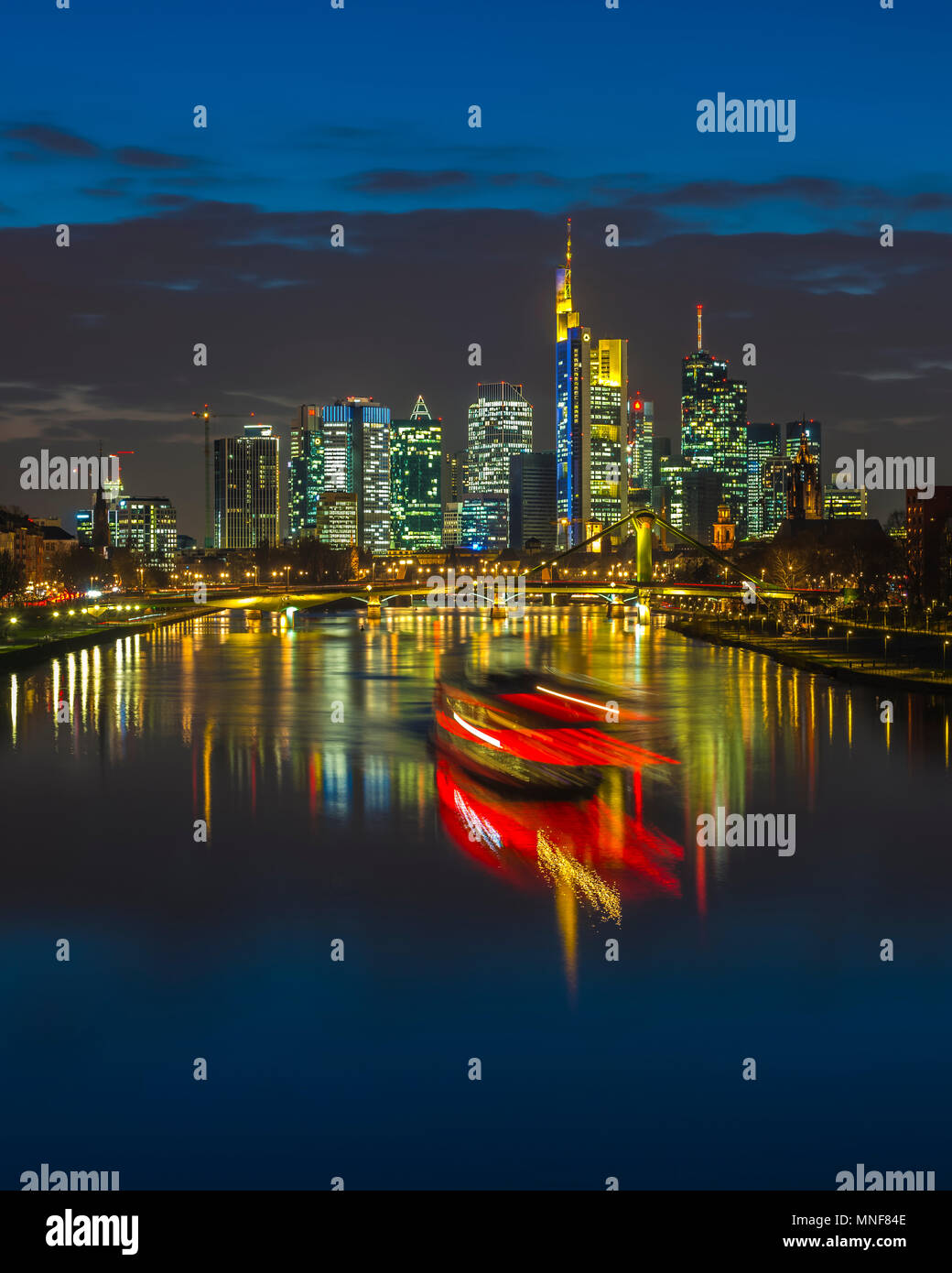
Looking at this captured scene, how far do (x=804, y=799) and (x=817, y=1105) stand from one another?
1470 cm

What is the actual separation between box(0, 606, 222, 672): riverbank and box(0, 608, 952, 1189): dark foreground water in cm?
3566

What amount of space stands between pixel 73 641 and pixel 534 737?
51.3 metres

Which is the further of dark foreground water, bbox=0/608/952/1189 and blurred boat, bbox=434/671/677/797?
blurred boat, bbox=434/671/677/797

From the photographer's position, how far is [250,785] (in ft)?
89.6

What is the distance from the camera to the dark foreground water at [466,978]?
34.0 feet

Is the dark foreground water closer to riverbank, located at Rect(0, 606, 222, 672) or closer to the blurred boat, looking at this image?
the blurred boat

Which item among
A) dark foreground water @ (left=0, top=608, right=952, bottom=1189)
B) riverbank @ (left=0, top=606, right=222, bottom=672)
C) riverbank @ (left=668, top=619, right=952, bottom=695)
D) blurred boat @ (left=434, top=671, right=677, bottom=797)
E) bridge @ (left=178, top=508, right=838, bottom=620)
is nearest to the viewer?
dark foreground water @ (left=0, top=608, right=952, bottom=1189)

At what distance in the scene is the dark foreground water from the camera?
10367 mm

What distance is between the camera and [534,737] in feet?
110

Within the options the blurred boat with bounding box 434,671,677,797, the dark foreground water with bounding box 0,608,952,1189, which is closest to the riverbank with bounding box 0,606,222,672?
the blurred boat with bounding box 434,671,677,797

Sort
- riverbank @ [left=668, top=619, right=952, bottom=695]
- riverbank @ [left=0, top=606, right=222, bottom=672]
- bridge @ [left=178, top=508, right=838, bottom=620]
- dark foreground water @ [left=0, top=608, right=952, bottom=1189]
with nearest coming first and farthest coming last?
dark foreground water @ [left=0, top=608, right=952, bottom=1189] → riverbank @ [left=668, top=619, right=952, bottom=695] → riverbank @ [left=0, top=606, right=222, bottom=672] → bridge @ [left=178, top=508, right=838, bottom=620]

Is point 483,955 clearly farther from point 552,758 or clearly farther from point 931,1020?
point 552,758

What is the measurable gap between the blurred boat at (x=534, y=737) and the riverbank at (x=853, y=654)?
12.0 m

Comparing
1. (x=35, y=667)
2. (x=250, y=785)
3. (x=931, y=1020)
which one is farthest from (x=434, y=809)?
(x=35, y=667)
